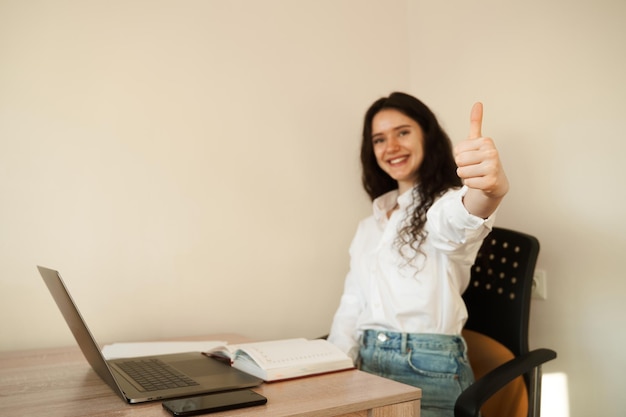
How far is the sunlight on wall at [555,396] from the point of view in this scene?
158 centimetres

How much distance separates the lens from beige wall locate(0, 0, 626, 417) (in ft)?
4.79

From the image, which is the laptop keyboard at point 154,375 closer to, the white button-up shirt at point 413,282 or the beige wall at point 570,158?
the white button-up shirt at point 413,282

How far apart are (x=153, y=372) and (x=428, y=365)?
2.33ft

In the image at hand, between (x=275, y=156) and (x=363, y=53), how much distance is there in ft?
2.03

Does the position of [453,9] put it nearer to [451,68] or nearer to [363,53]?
[451,68]

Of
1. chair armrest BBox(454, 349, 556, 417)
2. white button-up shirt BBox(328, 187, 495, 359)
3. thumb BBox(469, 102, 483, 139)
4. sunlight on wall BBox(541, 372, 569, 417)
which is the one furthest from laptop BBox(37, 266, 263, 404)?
sunlight on wall BBox(541, 372, 569, 417)

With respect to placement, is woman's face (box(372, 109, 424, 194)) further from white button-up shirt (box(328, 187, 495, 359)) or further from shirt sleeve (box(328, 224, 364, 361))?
shirt sleeve (box(328, 224, 364, 361))

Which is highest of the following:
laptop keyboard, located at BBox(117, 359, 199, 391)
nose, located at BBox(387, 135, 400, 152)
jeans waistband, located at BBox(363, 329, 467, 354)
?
nose, located at BBox(387, 135, 400, 152)

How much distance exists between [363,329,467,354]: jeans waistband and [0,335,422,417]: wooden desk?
1.16 ft

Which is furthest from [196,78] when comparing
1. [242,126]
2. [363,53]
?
[363,53]

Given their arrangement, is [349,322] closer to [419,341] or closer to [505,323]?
[419,341]

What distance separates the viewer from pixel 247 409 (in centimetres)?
83

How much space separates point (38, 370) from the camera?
1.11m

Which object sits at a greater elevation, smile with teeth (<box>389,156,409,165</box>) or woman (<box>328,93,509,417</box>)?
smile with teeth (<box>389,156,409,165</box>)
